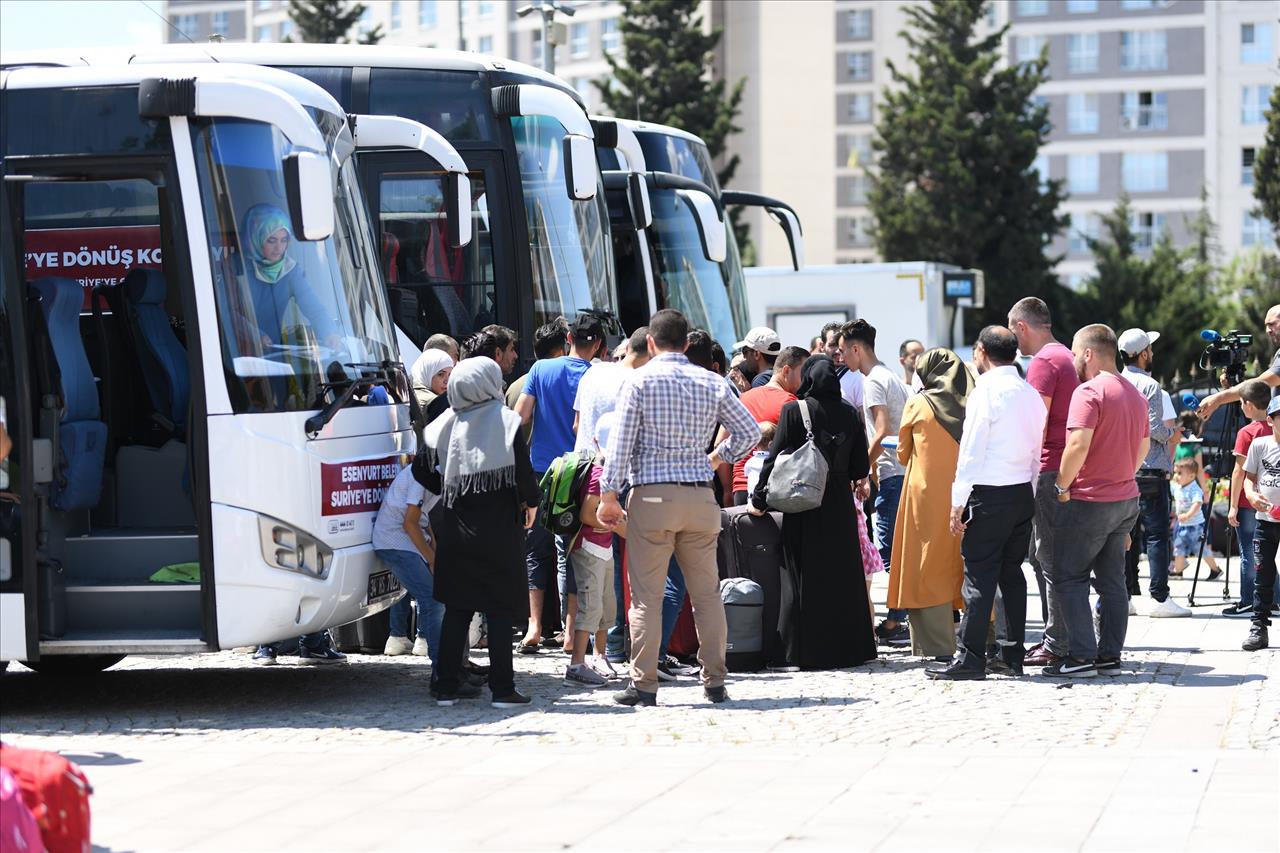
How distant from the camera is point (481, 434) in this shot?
31.2 ft

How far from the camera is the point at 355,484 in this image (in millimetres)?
9836

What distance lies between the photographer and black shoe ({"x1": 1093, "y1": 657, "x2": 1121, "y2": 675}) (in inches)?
426

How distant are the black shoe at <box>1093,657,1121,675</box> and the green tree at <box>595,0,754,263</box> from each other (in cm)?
4995

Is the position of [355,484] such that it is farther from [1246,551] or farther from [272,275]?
[1246,551]

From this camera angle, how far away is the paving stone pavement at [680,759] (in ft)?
22.0

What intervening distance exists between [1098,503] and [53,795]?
6.42 m

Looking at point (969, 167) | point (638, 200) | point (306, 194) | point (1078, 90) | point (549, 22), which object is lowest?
point (306, 194)

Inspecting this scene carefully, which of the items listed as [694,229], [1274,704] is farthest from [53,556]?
[694,229]

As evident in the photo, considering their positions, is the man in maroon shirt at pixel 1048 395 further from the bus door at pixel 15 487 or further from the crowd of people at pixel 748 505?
the bus door at pixel 15 487

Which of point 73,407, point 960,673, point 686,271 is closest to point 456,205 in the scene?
point 73,407

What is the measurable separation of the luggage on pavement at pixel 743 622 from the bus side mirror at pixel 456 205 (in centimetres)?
283

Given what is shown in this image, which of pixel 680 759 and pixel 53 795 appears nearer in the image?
pixel 53 795

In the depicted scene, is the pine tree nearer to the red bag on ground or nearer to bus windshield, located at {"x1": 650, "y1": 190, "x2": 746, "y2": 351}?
bus windshield, located at {"x1": 650, "y1": 190, "x2": 746, "y2": 351}

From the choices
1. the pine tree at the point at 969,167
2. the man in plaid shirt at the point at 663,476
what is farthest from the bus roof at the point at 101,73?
the pine tree at the point at 969,167
